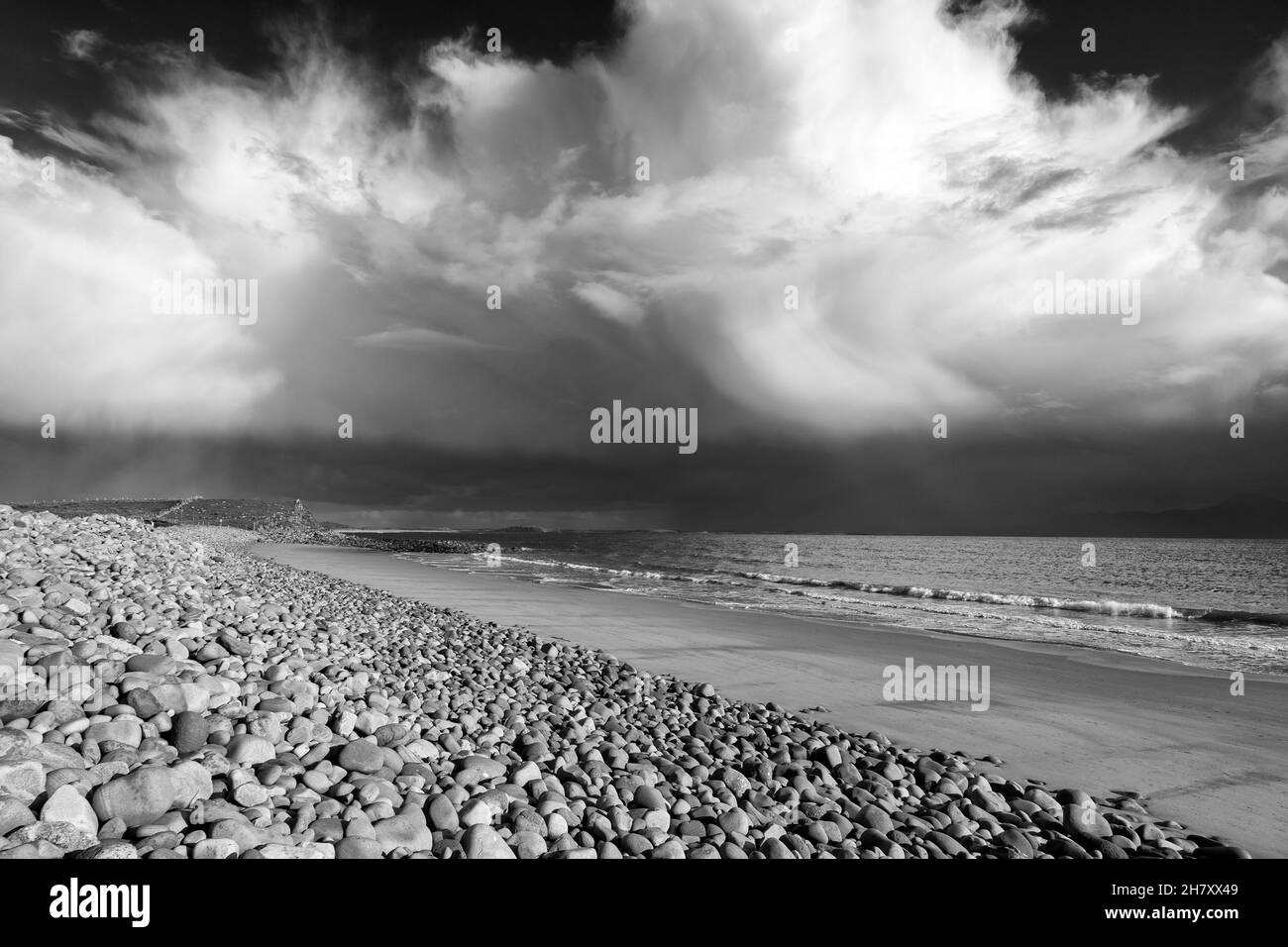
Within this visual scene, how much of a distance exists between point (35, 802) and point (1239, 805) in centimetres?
1074

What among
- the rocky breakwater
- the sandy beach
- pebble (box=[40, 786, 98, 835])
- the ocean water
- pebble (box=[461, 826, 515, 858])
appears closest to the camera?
pebble (box=[40, 786, 98, 835])

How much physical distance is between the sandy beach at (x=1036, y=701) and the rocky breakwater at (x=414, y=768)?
3.24ft

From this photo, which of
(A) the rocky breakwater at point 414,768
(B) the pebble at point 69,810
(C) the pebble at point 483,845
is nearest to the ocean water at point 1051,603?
A: (A) the rocky breakwater at point 414,768

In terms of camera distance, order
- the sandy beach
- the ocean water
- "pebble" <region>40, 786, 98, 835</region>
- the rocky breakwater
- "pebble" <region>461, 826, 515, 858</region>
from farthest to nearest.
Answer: the ocean water < the sandy beach < "pebble" <region>461, 826, 515, 858</region> < the rocky breakwater < "pebble" <region>40, 786, 98, 835</region>

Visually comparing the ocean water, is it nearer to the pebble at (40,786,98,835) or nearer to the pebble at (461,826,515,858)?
the pebble at (461,826,515,858)

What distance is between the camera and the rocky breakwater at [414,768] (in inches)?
158

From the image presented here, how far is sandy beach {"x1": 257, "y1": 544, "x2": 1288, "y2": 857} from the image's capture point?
25.2 feet

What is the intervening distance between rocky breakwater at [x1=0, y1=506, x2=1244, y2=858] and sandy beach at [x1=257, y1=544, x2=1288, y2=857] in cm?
99

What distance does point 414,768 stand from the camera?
546 centimetres

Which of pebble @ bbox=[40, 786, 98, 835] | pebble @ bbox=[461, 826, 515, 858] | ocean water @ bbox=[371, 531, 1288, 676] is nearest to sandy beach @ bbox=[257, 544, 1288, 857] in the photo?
ocean water @ bbox=[371, 531, 1288, 676]
